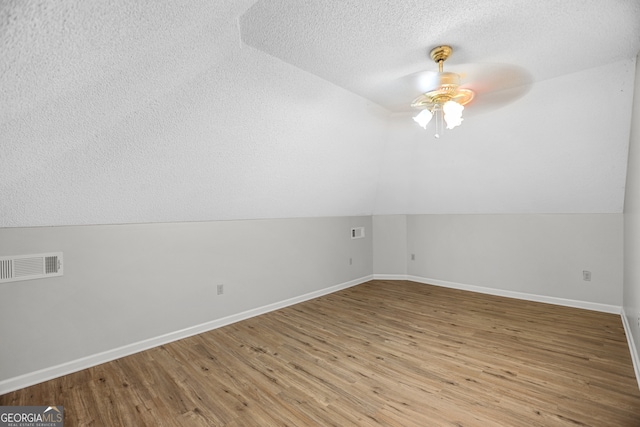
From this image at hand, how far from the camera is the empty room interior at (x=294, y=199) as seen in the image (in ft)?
6.31

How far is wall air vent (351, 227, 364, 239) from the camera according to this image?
559 cm

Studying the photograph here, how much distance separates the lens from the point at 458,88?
2352 mm

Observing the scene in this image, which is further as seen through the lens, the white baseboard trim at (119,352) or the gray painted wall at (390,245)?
the gray painted wall at (390,245)

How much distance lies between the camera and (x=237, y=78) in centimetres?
239

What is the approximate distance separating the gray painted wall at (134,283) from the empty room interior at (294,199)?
18 millimetres

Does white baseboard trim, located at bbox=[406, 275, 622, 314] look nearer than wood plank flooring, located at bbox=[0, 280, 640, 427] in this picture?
No

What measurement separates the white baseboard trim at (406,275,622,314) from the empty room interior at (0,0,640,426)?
40 mm

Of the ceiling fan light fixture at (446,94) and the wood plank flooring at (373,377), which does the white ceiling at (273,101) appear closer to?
the ceiling fan light fixture at (446,94)

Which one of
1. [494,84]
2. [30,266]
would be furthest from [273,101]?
[30,266]

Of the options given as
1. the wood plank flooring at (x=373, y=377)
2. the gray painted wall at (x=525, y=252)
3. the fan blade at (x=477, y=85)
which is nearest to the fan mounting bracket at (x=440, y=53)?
the fan blade at (x=477, y=85)

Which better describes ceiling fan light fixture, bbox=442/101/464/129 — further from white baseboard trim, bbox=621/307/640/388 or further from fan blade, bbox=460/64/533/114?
white baseboard trim, bbox=621/307/640/388

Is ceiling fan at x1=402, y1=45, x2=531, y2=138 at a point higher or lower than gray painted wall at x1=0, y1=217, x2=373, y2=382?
higher

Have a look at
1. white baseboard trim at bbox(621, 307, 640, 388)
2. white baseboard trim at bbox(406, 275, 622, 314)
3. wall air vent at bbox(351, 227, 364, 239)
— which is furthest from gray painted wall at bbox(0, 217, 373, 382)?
white baseboard trim at bbox(621, 307, 640, 388)

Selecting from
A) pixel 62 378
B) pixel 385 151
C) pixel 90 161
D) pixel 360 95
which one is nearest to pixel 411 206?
pixel 385 151
